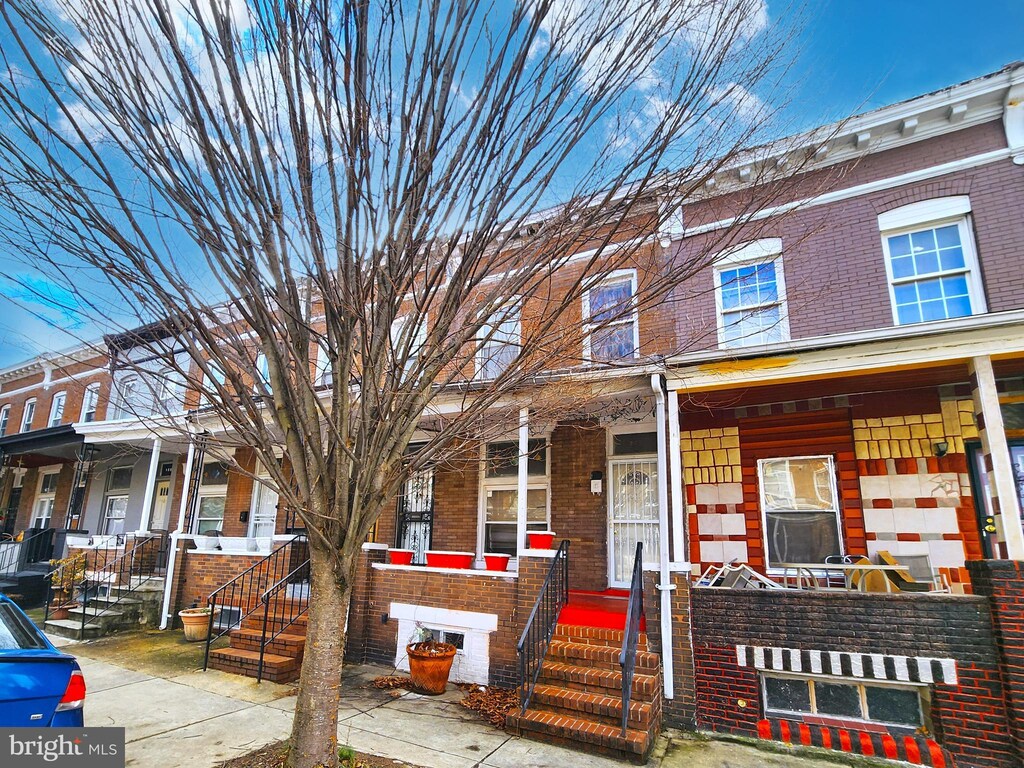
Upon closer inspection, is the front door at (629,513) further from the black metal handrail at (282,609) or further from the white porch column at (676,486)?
the black metal handrail at (282,609)

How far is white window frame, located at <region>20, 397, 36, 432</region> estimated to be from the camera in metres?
20.2

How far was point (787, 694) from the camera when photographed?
6.06 meters

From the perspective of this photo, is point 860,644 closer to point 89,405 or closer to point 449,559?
point 449,559

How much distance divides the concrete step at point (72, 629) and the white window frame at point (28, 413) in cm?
1325

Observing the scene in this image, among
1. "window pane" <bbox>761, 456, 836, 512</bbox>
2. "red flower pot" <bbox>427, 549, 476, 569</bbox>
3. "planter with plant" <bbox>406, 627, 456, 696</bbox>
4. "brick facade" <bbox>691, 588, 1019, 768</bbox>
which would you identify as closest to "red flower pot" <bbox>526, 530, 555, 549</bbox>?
"red flower pot" <bbox>427, 549, 476, 569</bbox>

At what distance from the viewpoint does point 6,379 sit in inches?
835

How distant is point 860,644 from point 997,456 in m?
2.28

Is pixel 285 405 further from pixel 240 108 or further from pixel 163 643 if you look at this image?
pixel 163 643

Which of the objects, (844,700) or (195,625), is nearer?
(844,700)

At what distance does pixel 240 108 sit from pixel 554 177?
209cm

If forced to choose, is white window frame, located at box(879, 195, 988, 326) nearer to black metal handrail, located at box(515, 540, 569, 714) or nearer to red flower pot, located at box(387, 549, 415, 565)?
black metal handrail, located at box(515, 540, 569, 714)

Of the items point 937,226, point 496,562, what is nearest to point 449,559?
point 496,562

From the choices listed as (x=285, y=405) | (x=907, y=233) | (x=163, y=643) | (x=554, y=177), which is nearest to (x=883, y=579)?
(x=907, y=233)

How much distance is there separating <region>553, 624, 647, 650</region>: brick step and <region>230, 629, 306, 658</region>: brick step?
145 inches
